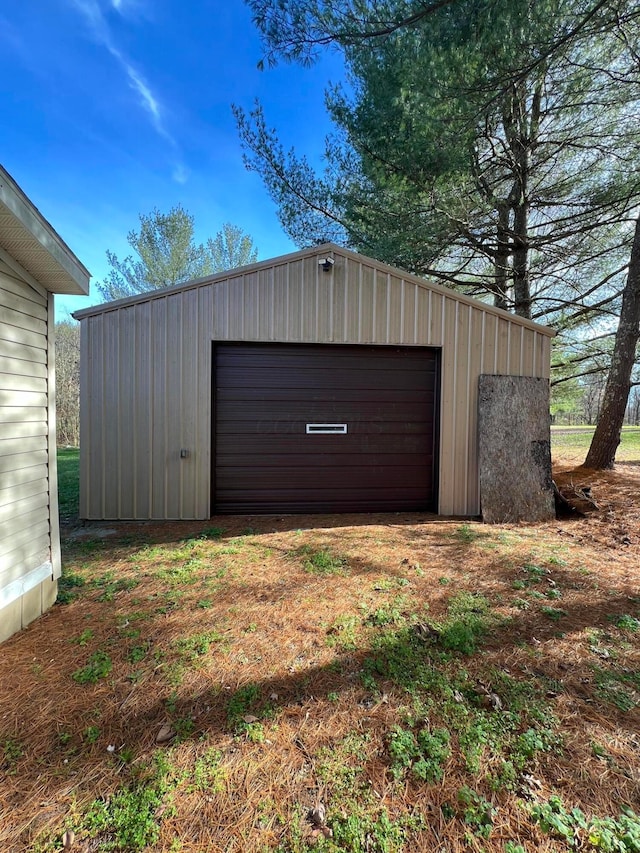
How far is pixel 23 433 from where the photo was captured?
2.30 metres

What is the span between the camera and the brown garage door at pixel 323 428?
187 inches

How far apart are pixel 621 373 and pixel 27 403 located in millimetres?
7839

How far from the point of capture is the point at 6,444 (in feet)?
7.12

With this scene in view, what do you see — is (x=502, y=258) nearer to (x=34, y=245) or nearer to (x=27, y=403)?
(x=34, y=245)

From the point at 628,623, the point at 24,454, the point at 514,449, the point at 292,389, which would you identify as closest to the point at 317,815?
the point at 628,623

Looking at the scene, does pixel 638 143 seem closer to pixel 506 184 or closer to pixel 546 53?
pixel 506 184

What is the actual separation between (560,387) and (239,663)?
9.71m

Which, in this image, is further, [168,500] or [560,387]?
[560,387]

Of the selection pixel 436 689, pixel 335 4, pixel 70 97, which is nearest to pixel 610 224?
pixel 335 4

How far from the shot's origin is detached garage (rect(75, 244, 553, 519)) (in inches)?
176

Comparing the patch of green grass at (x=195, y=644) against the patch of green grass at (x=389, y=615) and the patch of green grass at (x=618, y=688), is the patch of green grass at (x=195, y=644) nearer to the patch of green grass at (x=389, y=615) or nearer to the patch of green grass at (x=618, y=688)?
the patch of green grass at (x=389, y=615)

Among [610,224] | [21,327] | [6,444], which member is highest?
[610,224]

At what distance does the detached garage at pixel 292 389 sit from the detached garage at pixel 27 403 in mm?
1879

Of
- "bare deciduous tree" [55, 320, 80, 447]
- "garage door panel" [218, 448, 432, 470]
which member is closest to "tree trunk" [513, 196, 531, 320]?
"garage door panel" [218, 448, 432, 470]
